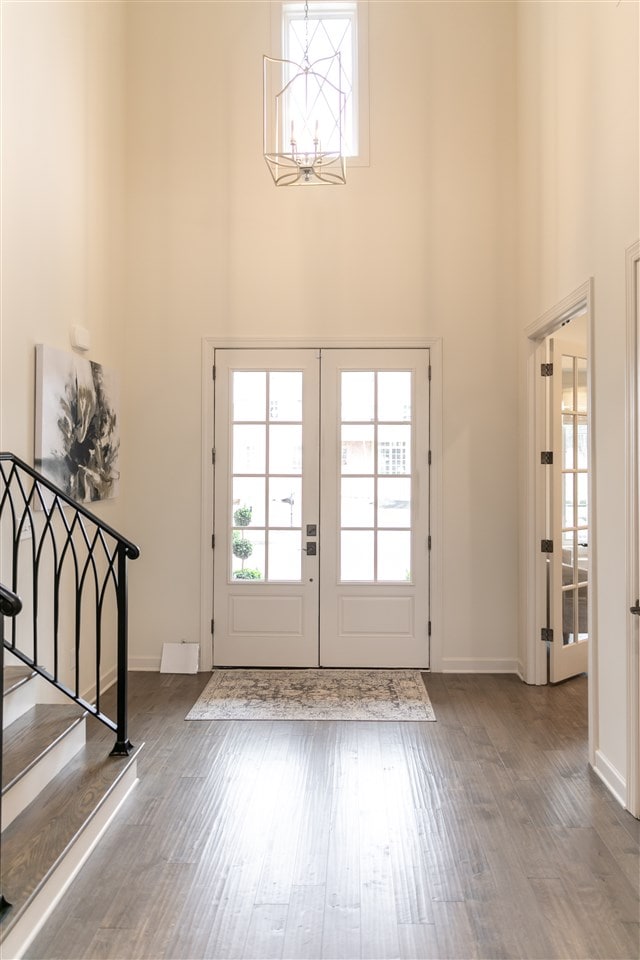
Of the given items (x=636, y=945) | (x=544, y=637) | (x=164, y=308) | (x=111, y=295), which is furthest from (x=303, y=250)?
(x=636, y=945)

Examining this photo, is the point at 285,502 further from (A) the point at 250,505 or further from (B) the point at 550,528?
(B) the point at 550,528

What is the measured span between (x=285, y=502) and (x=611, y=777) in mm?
2726

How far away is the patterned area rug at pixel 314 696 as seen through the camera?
3941mm

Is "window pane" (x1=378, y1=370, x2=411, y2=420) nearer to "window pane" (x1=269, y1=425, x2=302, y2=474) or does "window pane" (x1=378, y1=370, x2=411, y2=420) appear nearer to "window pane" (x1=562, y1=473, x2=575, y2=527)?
"window pane" (x1=269, y1=425, x2=302, y2=474)

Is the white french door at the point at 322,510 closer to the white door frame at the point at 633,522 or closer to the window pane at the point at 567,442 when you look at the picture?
the window pane at the point at 567,442

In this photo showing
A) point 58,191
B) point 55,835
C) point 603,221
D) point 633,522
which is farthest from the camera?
point 58,191

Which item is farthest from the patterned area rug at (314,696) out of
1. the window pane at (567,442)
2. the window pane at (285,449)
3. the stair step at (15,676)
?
the window pane at (567,442)

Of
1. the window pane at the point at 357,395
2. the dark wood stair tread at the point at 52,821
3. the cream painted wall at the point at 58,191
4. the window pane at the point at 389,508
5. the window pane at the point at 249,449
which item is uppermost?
the cream painted wall at the point at 58,191

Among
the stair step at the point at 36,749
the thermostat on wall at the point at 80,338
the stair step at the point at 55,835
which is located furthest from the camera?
the thermostat on wall at the point at 80,338

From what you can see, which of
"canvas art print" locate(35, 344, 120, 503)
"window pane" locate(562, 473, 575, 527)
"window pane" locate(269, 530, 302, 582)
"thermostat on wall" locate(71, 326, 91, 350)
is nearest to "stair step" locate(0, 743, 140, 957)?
"canvas art print" locate(35, 344, 120, 503)

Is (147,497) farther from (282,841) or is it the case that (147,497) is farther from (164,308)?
(282,841)

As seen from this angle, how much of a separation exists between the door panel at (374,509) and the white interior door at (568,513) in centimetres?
90

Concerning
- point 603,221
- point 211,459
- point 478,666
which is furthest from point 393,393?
point 478,666

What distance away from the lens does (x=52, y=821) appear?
7.75 feet
